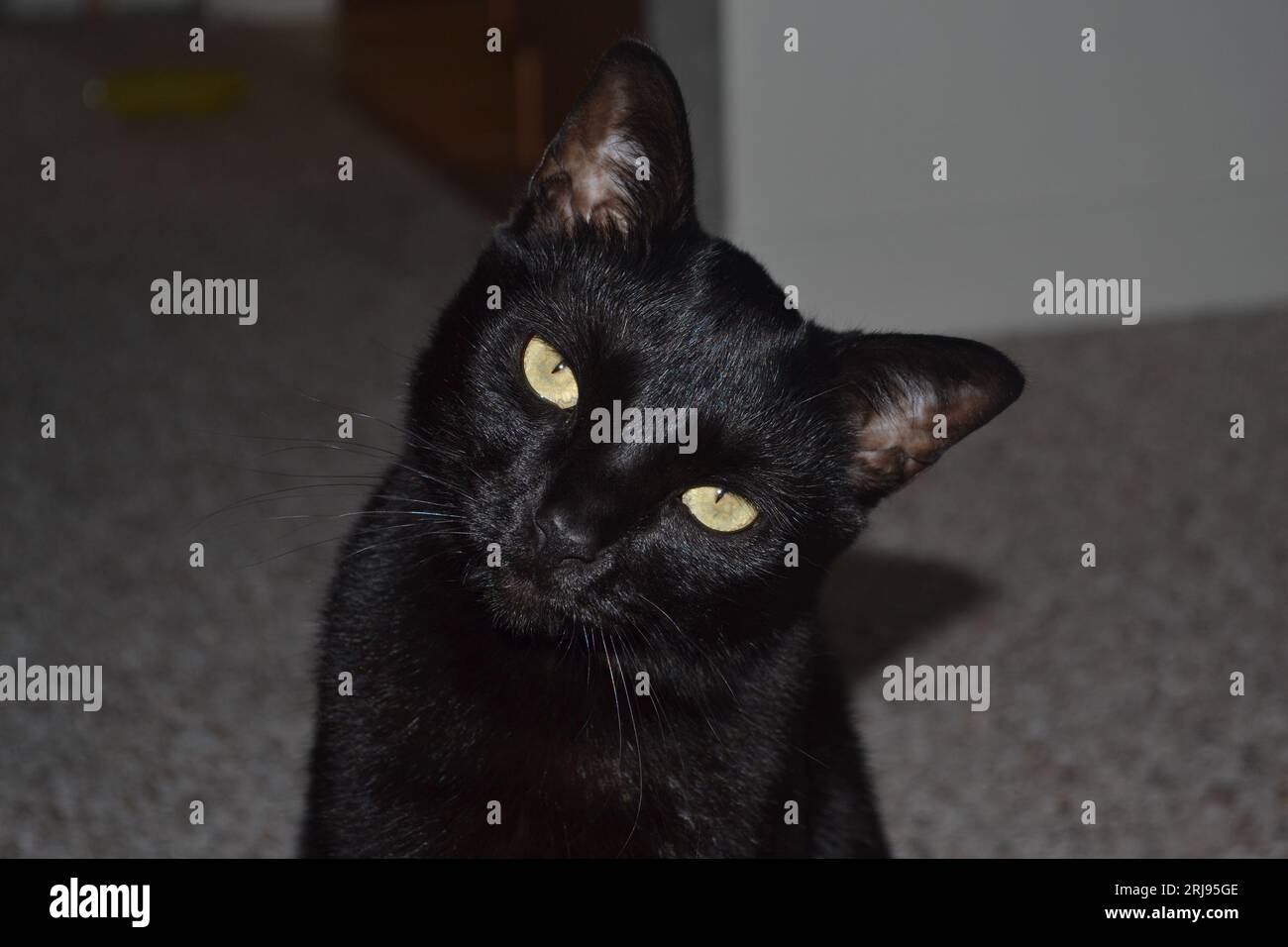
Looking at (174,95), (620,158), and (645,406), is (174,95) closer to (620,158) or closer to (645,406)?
(620,158)

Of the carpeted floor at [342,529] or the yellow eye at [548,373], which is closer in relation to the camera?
the yellow eye at [548,373]

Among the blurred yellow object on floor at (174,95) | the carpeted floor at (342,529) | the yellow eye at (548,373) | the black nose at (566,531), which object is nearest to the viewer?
the black nose at (566,531)

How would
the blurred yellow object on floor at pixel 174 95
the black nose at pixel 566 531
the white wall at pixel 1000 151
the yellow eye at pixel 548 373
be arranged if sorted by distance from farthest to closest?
the blurred yellow object on floor at pixel 174 95 → the white wall at pixel 1000 151 → the yellow eye at pixel 548 373 → the black nose at pixel 566 531

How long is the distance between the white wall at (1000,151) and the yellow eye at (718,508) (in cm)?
202

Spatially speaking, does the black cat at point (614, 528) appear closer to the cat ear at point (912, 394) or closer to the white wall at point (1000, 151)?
the cat ear at point (912, 394)

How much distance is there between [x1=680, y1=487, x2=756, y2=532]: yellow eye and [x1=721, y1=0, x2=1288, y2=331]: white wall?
202cm

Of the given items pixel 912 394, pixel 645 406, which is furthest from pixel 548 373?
pixel 912 394

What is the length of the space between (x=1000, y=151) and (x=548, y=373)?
2.40 metres

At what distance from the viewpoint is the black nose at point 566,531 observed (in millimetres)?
1251

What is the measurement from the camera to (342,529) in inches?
105

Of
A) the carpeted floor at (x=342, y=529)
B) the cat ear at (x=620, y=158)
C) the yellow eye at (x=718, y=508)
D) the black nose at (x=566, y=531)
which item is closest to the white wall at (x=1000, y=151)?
the carpeted floor at (x=342, y=529)

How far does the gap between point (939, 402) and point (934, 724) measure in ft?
3.15

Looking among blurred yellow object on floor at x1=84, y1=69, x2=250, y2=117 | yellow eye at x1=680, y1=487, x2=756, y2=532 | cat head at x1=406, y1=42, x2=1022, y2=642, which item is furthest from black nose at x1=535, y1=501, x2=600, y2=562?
blurred yellow object on floor at x1=84, y1=69, x2=250, y2=117

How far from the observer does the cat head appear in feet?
4.28
